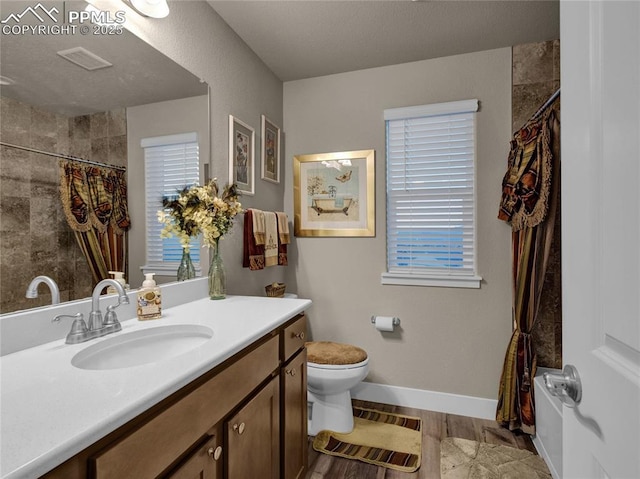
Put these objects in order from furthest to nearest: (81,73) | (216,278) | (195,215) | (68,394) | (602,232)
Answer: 1. (216,278)
2. (195,215)
3. (81,73)
4. (68,394)
5. (602,232)

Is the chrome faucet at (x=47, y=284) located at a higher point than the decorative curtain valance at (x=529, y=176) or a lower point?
lower

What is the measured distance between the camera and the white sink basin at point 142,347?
1.05 metres

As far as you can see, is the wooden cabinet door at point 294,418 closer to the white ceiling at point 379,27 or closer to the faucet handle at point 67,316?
the faucet handle at point 67,316

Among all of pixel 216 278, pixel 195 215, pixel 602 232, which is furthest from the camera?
pixel 216 278

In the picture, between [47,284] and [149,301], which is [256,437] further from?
[47,284]

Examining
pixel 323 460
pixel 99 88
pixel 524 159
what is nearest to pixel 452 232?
pixel 524 159

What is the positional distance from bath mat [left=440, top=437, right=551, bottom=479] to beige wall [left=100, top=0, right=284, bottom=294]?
1548 mm

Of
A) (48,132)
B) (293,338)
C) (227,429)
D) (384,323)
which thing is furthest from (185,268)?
(384,323)

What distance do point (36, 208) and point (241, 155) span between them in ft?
4.24

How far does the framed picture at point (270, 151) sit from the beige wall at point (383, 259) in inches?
5.7

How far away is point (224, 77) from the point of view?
2039mm

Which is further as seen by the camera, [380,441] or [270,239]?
[270,239]

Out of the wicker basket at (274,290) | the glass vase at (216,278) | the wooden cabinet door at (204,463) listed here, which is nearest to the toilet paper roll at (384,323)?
the wicker basket at (274,290)

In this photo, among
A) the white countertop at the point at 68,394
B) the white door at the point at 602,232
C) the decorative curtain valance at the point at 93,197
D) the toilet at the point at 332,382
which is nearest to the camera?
the white door at the point at 602,232
